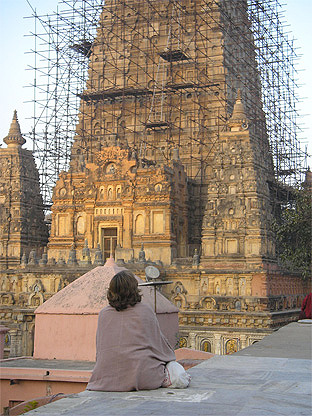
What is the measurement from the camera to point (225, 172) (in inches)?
1372

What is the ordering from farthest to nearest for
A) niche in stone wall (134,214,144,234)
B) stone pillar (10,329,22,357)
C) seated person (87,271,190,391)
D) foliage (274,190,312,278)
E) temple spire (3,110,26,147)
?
temple spire (3,110,26,147), niche in stone wall (134,214,144,234), stone pillar (10,329,22,357), foliage (274,190,312,278), seated person (87,271,190,391)

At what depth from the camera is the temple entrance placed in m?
37.1

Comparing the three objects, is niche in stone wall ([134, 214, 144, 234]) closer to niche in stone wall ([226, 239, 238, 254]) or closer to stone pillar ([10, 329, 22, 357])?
niche in stone wall ([226, 239, 238, 254])

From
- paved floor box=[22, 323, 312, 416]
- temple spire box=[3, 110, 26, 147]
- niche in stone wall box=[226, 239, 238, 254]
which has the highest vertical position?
temple spire box=[3, 110, 26, 147]

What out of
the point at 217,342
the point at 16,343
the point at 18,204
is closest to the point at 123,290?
the point at 217,342

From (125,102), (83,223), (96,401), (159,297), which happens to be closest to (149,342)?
(96,401)

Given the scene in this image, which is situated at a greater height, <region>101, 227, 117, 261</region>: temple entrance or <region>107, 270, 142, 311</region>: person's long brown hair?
<region>101, 227, 117, 261</region>: temple entrance

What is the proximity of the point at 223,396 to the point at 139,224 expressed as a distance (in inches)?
1201

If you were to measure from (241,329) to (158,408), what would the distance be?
25908 mm

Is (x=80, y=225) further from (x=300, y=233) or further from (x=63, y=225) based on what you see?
(x=300, y=233)

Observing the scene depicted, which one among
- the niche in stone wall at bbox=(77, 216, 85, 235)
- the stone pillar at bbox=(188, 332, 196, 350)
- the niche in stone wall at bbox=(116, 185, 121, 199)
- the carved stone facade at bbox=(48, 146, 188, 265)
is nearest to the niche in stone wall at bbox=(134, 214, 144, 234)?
the carved stone facade at bbox=(48, 146, 188, 265)

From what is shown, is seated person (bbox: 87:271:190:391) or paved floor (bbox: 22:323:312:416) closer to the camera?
paved floor (bbox: 22:323:312:416)

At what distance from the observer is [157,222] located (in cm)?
3588

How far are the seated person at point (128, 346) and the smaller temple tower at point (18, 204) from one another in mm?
32563
